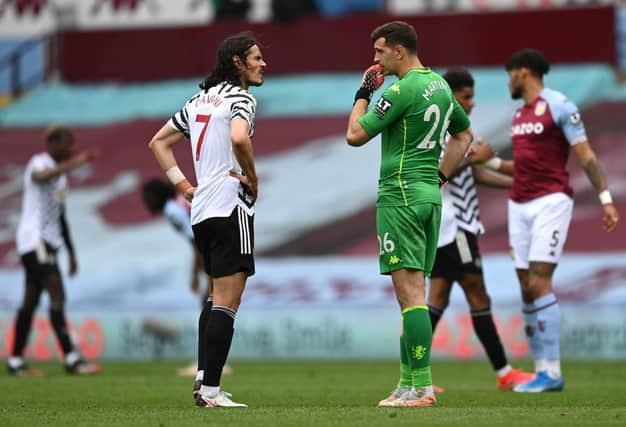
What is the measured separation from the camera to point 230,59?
8.62m

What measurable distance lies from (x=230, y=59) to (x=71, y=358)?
6315 mm

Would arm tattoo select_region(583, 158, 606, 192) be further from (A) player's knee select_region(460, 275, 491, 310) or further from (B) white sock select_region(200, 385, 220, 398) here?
(B) white sock select_region(200, 385, 220, 398)

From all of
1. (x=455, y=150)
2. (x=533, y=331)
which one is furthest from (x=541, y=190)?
(x=455, y=150)

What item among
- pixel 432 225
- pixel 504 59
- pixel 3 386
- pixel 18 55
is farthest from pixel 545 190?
pixel 18 55

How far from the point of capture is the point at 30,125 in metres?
25.3

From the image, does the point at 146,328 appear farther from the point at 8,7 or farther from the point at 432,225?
the point at 8,7

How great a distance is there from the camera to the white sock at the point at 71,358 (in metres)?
14.1

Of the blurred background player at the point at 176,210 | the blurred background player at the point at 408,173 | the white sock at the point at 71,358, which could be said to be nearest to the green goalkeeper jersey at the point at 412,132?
the blurred background player at the point at 408,173

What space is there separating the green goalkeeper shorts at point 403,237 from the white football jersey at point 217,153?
0.82 meters

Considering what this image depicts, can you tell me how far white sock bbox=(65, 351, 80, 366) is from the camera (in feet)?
46.3

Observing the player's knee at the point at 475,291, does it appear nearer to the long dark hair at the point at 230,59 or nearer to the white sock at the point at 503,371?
the white sock at the point at 503,371

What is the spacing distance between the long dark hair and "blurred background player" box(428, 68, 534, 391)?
2.87 metres

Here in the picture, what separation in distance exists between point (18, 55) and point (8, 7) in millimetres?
1397

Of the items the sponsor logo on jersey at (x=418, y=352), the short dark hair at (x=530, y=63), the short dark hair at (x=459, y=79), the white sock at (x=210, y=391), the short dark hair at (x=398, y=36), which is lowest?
the white sock at (x=210, y=391)
